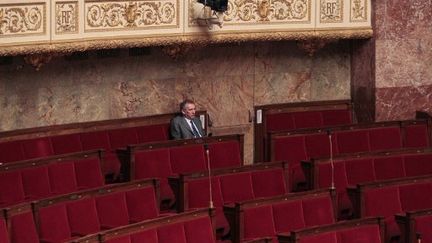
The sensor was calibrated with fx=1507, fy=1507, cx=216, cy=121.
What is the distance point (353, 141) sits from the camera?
5117 millimetres

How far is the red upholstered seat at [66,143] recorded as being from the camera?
189 inches

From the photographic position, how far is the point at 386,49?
5559 millimetres

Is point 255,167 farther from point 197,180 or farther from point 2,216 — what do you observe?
point 2,216

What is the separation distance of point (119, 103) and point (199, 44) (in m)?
0.34

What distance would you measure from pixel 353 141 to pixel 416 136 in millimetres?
288

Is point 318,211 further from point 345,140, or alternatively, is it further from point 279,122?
point 279,122

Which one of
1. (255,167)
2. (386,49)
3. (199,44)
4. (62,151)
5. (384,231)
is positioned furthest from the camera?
(386,49)

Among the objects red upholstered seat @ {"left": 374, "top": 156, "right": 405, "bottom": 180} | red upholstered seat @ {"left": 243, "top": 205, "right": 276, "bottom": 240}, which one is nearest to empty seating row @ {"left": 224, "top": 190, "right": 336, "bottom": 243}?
red upholstered seat @ {"left": 243, "top": 205, "right": 276, "bottom": 240}

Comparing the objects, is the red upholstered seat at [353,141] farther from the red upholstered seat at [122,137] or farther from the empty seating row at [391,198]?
the red upholstered seat at [122,137]

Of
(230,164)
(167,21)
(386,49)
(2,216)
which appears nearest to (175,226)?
(2,216)

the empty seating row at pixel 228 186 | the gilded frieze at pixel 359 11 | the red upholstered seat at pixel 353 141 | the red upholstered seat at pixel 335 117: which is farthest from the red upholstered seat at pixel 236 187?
the gilded frieze at pixel 359 11

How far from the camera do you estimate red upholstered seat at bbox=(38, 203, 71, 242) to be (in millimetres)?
3932

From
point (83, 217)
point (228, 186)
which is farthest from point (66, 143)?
point (83, 217)

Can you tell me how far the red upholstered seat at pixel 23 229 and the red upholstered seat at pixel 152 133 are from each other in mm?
1200
